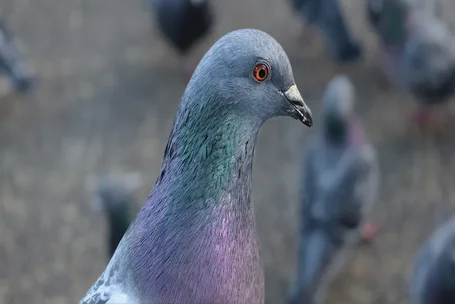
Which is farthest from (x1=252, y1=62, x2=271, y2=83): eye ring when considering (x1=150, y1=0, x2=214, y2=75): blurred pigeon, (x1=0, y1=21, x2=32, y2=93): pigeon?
(x1=0, y1=21, x2=32, y2=93): pigeon

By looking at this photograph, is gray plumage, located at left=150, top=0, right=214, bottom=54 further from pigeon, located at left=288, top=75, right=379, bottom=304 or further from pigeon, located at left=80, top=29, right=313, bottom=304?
pigeon, located at left=80, top=29, right=313, bottom=304

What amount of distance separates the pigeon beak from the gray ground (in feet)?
5.10

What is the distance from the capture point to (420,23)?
3246 mm

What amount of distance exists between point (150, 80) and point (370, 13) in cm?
124

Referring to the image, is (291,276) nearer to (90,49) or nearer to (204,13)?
(204,13)

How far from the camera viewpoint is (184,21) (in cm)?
346

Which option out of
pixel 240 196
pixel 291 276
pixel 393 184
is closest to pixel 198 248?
pixel 240 196

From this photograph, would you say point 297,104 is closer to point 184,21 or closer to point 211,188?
point 211,188

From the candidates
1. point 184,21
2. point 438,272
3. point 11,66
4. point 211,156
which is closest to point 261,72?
point 211,156

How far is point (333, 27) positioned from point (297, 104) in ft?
8.07

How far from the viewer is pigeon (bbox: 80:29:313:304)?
103 cm

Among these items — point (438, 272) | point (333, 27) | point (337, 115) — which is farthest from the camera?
point (333, 27)

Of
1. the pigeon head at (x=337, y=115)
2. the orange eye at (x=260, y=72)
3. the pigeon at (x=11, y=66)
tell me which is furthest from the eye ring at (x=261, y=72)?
the pigeon at (x=11, y=66)

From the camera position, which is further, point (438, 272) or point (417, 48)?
point (417, 48)
